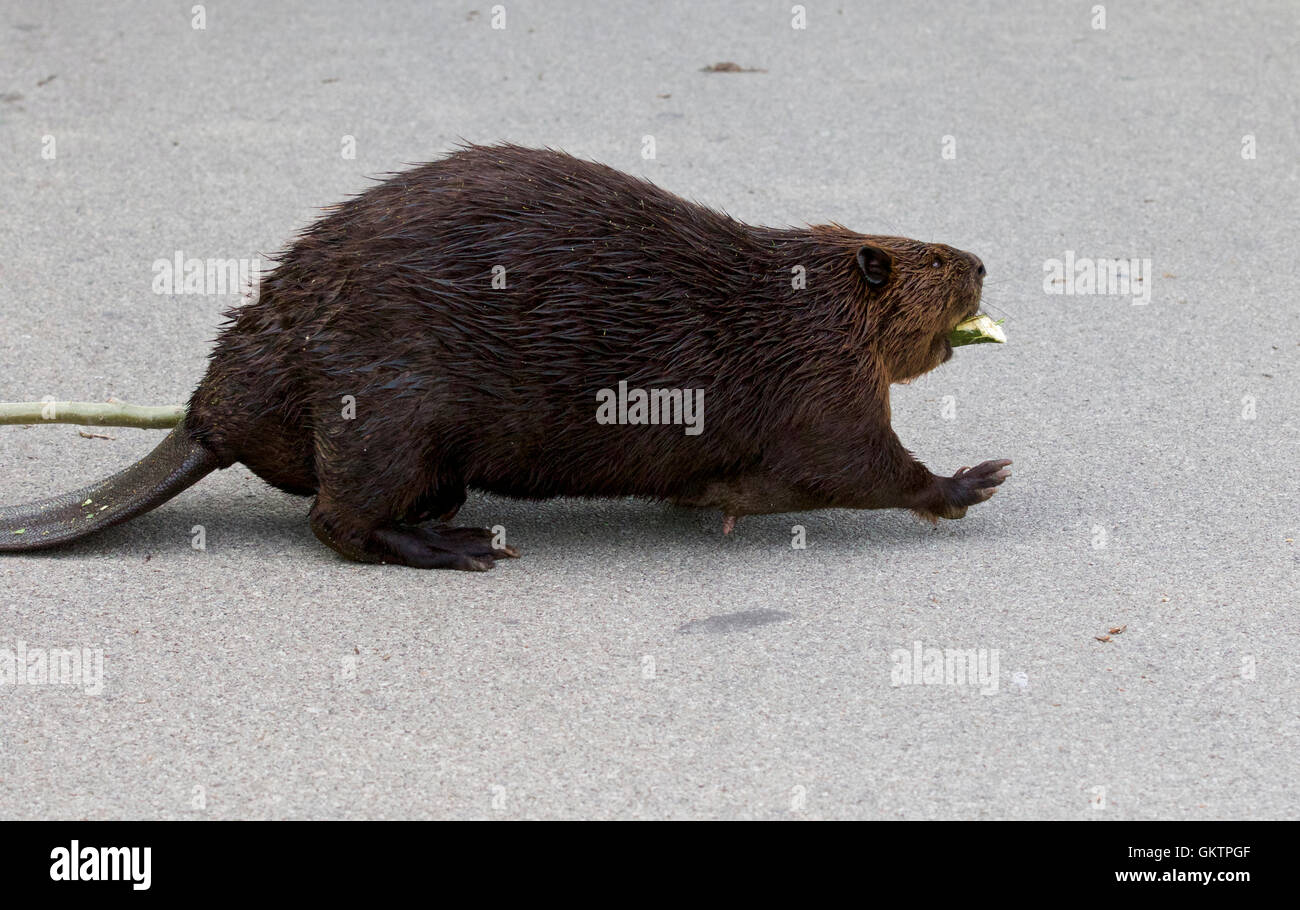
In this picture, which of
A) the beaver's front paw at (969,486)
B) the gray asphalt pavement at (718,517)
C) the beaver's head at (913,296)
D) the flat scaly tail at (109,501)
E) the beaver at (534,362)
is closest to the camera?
the gray asphalt pavement at (718,517)

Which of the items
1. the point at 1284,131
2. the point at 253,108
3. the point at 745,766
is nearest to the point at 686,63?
the point at 253,108

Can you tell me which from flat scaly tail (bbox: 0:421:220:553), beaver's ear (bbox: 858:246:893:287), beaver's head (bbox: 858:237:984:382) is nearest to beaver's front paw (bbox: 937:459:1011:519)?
beaver's head (bbox: 858:237:984:382)

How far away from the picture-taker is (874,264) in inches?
183

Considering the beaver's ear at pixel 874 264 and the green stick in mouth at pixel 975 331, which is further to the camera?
the green stick in mouth at pixel 975 331

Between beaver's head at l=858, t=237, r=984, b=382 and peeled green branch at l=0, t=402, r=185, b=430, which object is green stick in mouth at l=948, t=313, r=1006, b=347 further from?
peeled green branch at l=0, t=402, r=185, b=430

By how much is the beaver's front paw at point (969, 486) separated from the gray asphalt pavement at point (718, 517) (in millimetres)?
119

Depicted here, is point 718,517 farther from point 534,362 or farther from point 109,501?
point 109,501

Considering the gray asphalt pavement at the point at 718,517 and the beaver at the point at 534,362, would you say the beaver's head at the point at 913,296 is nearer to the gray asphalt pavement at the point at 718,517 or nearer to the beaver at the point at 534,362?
the beaver at the point at 534,362

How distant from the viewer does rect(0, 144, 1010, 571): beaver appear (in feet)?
14.3

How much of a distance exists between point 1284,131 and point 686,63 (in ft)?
10.4

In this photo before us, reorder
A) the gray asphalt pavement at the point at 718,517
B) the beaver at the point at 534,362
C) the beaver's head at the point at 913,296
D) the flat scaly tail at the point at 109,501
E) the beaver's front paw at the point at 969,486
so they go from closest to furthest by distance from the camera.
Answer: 1. the gray asphalt pavement at the point at 718,517
2. the beaver at the point at 534,362
3. the flat scaly tail at the point at 109,501
4. the beaver's head at the point at 913,296
5. the beaver's front paw at the point at 969,486

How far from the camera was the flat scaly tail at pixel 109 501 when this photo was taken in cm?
458

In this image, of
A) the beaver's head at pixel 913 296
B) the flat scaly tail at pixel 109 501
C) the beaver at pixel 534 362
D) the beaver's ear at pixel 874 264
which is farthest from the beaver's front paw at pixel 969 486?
the flat scaly tail at pixel 109 501

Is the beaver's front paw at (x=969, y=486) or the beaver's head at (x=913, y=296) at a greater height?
the beaver's head at (x=913, y=296)
